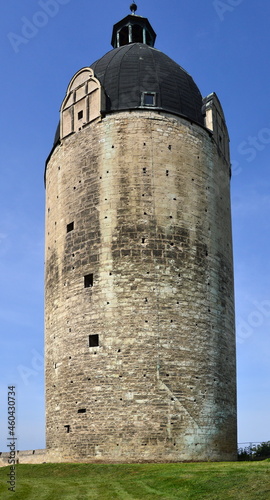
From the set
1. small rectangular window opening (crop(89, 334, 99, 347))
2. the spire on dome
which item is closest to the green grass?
small rectangular window opening (crop(89, 334, 99, 347))

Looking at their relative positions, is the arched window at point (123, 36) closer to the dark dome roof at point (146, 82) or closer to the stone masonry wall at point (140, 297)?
the dark dome roof at point (146, 82)

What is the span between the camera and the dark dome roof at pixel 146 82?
1025 inches

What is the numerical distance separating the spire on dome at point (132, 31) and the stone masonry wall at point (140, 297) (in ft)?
29.9

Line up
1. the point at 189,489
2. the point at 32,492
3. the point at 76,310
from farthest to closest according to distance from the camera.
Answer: the point at 76,310
the point at 32,492
the point at 189,489

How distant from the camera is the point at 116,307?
22.9m

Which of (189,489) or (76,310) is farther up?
(76,310)

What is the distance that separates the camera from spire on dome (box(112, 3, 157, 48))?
32.9 meters

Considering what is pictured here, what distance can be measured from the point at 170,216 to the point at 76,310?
16.6 ft

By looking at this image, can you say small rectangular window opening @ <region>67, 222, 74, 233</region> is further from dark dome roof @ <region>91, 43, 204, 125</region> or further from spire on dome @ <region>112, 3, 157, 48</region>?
spire on dome @ <region>112, 3, 157, 48</region>

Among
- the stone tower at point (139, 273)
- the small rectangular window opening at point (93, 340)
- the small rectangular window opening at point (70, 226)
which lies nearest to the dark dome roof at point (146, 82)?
the stone tower at point (139, 273)

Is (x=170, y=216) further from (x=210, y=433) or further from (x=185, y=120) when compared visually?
(x=210, y=433)

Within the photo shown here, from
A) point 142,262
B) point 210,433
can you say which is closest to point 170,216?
point 142,262

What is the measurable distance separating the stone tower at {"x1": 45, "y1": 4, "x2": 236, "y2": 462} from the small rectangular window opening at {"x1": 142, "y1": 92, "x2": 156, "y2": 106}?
6cm

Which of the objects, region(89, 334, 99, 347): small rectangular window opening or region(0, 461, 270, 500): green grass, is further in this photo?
region(89, 334, 99, 347): small rectangular window opening
